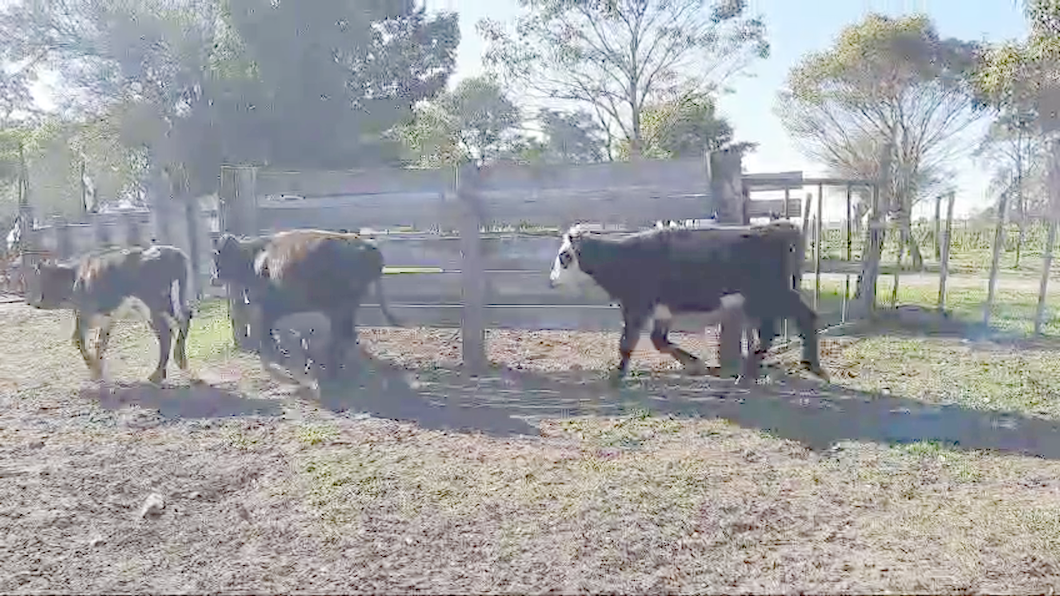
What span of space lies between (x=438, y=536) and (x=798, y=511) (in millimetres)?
1725

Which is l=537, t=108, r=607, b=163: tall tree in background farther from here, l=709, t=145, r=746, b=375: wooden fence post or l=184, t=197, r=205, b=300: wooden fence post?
l=709, t=145, r=746, b=375: wooden fence post

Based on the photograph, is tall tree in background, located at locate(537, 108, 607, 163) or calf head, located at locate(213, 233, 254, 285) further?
tall tree in background, located at locate(537, 108, 607, 163)

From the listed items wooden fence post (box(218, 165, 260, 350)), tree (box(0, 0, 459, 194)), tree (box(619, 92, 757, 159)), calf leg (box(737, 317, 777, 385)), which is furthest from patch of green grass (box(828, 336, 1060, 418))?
tree (box(0, 0, 459, 194))

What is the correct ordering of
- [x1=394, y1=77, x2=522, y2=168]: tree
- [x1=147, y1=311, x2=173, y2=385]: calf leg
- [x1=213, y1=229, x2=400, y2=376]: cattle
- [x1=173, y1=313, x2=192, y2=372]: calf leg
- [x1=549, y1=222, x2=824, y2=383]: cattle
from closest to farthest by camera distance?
[x1=549, y1=222, x2=824, y2=383]: cattle
[x1=213, y1=229, x2=400, y2=376]: cattle
[x1=147, y1=311, x2=173, y2=385]: calf leg
[x1=173, y1=313, x2=192, y2=372]: calf leg
[x1=394, y1=77, x2=522, y2=168]: tree

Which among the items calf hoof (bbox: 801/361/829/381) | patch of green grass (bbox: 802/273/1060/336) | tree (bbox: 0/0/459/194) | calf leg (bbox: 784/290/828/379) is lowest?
calf hoof (bbox: 801/361/829/381)

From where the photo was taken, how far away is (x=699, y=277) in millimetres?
7438

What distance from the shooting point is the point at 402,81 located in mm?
24625

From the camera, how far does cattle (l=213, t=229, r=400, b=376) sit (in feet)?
26.8

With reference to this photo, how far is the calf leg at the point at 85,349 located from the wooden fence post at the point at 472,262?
11.3ft

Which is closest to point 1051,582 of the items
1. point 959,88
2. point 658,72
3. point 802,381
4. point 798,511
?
point 798,511

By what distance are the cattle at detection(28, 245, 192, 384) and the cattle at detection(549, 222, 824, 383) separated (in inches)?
148

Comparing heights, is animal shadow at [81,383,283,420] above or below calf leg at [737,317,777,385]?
below

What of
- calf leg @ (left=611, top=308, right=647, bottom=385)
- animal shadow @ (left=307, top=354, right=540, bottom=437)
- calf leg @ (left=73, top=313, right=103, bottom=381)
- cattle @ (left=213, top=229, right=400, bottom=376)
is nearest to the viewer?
animal shadow @ (left=307, top=354, right=540, bottom=437)

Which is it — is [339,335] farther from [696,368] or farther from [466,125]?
[466,125]
